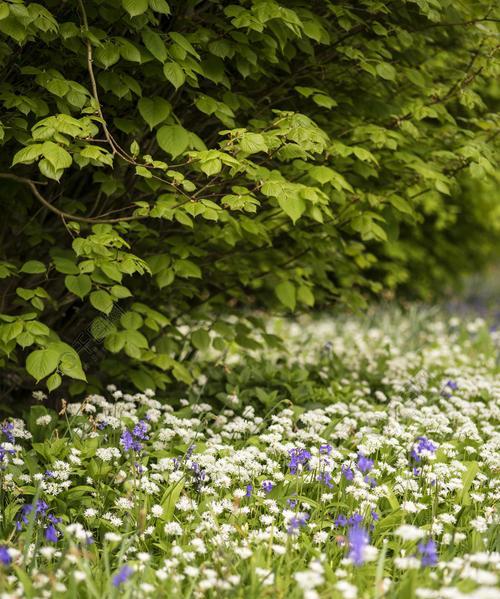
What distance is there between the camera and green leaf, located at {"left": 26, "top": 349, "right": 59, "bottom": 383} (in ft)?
9.89

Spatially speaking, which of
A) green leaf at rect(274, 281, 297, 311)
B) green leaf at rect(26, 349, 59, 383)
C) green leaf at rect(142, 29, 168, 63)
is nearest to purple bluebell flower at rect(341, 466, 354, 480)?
green leaf at rect(274, 281, 297, 311)

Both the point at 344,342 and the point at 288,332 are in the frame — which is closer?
the point at 344,342

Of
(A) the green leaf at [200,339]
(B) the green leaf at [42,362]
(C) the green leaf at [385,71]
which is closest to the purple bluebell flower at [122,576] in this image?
(B) the green leaf at [42,362]

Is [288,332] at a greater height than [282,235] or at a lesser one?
lesser

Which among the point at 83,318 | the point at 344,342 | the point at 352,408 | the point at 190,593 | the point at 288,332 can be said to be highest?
the point at 190,593

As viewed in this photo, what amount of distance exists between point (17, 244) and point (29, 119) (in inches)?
31.8

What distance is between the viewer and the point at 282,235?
15.4 feet

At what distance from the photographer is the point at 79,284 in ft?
10.8

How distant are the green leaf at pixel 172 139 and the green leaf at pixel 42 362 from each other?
1030 mm

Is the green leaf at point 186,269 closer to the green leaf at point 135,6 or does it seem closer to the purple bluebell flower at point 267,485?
the purple bluebell flower at point 267,485

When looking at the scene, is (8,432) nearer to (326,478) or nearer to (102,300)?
(102,300)

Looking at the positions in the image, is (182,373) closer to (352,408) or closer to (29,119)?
(352,408)

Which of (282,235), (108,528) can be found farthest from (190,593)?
(282,235)

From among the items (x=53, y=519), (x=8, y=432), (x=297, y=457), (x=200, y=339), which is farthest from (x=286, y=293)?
(x=53, y=519)
